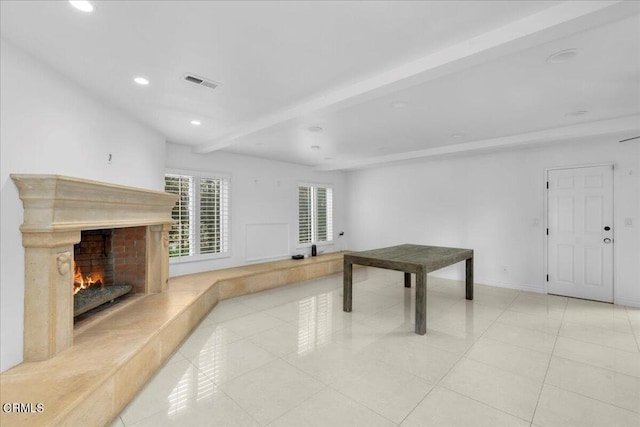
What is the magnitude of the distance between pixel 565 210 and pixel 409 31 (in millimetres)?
4540

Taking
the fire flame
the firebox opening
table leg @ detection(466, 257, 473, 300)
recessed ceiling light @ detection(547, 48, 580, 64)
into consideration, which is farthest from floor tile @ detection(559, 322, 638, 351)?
the fire flame

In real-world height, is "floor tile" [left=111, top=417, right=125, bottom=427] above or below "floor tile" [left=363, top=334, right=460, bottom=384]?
above

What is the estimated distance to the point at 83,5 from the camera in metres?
1.65

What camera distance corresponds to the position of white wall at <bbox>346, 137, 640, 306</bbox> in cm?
425

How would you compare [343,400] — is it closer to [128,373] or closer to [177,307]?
[128,373]

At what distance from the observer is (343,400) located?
2143 millimetres

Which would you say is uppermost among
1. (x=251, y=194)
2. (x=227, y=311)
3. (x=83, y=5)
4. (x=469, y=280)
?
(x=83, y=5)

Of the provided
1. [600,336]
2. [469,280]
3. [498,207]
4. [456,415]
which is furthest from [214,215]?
[600,336]

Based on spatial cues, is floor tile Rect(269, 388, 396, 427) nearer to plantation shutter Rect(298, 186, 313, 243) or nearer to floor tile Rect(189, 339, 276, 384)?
floor tile Rect(189, 339, 276, 384)

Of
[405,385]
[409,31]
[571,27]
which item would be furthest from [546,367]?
[409,31]

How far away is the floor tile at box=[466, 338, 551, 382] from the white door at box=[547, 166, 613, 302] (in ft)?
8.65

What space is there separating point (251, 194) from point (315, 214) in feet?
6.28

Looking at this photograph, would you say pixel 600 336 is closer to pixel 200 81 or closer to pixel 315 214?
pixel 200 81

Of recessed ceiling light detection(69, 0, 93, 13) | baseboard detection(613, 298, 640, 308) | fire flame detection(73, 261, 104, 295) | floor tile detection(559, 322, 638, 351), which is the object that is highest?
recessed ceiling light detection(69, 0, 93, 13)
